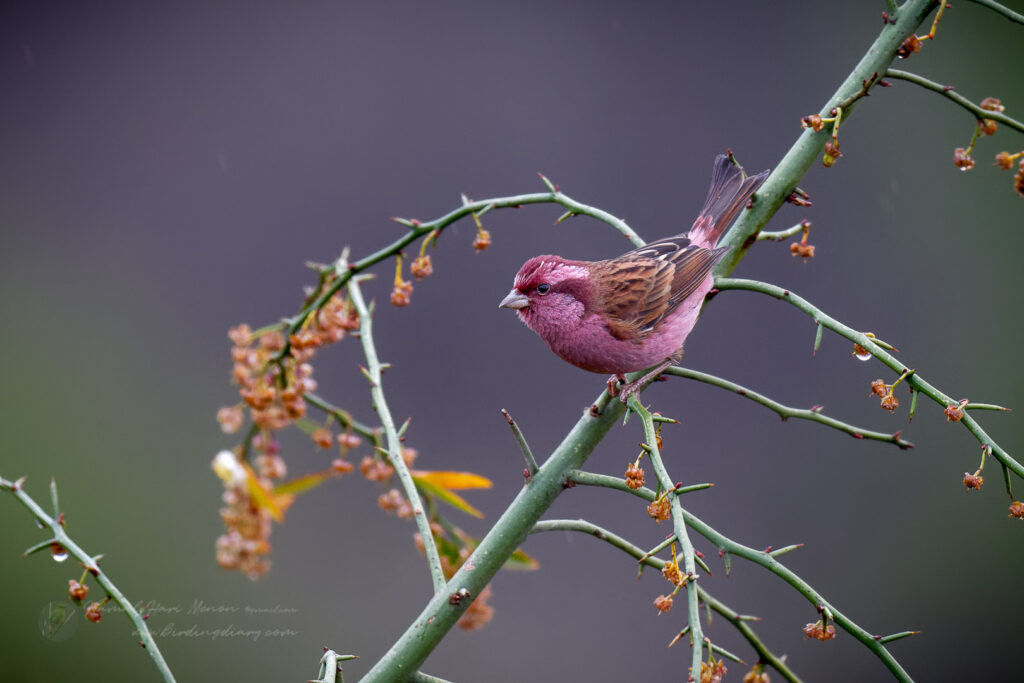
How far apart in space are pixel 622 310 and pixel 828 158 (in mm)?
921

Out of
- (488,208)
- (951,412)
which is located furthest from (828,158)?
(488,208)

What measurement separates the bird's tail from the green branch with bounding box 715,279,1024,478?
1.14 metres

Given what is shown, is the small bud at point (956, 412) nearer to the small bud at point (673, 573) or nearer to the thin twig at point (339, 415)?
the small bud at point (673, 573)

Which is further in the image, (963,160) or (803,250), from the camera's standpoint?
(803,250)

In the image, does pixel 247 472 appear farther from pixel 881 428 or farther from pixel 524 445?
Answer: pixel 881 428

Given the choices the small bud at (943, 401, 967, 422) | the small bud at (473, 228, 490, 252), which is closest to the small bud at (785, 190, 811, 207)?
the small bud at (943, 401, 967, 422)

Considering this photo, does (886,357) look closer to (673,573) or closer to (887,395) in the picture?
(887,395)

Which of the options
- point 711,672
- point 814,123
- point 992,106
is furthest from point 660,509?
point 992,106

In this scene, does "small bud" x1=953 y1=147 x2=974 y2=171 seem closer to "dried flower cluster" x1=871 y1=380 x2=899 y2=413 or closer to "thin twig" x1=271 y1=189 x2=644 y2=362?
"dried flower cluster" x1=871 y1=380 x2=899 y2=413

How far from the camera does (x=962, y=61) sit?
5.18m

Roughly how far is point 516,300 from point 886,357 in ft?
3.88

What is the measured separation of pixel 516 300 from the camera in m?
2.46

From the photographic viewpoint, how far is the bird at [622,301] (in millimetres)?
2324

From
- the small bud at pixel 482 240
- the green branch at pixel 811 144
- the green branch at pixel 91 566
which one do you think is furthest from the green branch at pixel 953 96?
the green branch at pixel 91 566
